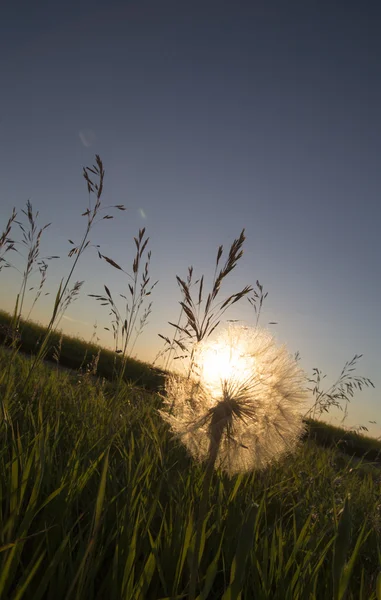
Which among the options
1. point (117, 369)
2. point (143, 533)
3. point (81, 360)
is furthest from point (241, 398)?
point (81, 360)

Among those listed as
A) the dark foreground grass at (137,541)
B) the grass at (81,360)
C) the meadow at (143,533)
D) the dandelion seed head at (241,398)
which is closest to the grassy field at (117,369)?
the grass at (81,360)

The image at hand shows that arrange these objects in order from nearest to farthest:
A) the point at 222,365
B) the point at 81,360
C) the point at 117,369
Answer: the point at 222,365
the point at 117,369
the point at 81,360

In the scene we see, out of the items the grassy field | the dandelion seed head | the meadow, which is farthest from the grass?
the dandelion seed head

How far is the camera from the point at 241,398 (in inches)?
57.7

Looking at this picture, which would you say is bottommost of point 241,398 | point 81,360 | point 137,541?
point 137,541

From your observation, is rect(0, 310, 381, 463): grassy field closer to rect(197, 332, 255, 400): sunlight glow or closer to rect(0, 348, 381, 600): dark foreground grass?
rect(0, 348, 381, 600): dark foreground grass

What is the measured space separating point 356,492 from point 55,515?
9.68 ft

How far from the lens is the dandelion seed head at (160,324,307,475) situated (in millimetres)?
1481

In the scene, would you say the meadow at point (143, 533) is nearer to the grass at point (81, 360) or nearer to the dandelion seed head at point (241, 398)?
the dandelion seed head at point (241, 398)

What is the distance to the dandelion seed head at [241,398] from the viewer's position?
1.48 meters

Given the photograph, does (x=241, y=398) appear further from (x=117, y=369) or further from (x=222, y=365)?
(x=117, y=369)

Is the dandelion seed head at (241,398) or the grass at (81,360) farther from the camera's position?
the grass at (81,360)

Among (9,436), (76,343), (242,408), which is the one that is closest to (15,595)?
(242,408)

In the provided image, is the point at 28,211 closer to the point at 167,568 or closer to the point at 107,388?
the point at 167,568
